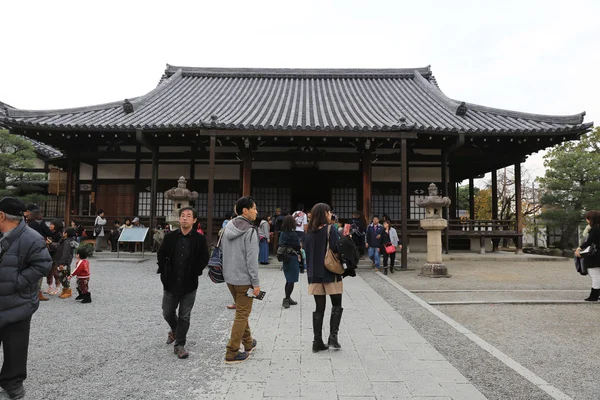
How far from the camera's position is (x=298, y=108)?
1456cm

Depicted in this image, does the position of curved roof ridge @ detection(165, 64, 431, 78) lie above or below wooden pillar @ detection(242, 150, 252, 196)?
above

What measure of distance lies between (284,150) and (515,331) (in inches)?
404

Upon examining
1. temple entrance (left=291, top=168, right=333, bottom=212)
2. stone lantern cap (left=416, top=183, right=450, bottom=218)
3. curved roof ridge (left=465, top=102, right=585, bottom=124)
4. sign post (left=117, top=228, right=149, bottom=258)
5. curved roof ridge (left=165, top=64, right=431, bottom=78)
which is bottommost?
sign post (left=117, top=228, right=149, bottom=258)

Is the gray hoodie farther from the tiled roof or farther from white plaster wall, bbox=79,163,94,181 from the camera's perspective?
white plaster wall, bbox=79,163,94,181

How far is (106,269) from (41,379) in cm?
736

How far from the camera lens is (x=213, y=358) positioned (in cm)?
387

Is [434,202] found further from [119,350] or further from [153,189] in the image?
[153,189]

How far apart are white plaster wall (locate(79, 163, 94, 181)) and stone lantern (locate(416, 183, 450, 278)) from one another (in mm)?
13046

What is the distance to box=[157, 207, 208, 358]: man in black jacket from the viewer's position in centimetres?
385

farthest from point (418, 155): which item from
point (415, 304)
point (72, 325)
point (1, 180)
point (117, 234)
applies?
point (1, 180)

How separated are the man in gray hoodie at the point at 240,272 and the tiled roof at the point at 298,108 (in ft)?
25.6

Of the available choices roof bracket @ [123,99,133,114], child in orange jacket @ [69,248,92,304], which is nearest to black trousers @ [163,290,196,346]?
child in orange jacket @ [69,248,92,304]

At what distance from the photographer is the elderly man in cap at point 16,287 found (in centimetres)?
296

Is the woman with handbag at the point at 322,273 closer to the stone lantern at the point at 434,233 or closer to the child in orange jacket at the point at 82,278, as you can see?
the child in orange jacket at the point at 82,278
